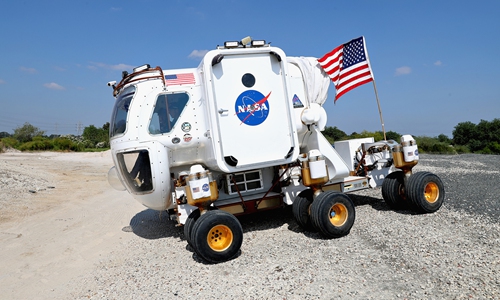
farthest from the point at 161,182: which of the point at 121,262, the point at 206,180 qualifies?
the point at 121,262

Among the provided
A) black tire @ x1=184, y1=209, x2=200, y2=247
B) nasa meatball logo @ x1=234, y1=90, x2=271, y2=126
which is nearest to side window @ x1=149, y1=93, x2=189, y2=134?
nasa meatball logo @ x1=234, y1=90, x2=271, y2=126

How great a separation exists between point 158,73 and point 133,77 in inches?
18.7

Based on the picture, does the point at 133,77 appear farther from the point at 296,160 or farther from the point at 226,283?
the point at 226,283

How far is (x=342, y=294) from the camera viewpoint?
14.0 ft

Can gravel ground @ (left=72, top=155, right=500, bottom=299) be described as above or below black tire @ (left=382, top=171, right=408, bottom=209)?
below

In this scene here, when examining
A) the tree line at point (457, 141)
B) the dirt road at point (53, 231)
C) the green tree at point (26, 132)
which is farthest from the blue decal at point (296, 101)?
the green tree at point (26, 132)

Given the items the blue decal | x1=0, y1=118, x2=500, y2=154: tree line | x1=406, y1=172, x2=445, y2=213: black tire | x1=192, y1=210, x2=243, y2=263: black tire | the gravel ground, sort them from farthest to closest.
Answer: x1=0, y1=118, x2=500, y2=154: tree line < the blue decal < x1=406, y1=172, x2=445, y2=213: black tire < x1=192, y1=210, x2=243, y2=263: black tire < the gravel ground

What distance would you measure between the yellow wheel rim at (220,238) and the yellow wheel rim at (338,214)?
5.97 feet

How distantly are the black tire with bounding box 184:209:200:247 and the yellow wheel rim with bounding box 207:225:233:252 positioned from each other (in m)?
0.32

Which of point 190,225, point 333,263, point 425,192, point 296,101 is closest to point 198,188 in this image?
point 190,225

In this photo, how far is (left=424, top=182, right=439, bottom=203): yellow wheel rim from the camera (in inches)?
295

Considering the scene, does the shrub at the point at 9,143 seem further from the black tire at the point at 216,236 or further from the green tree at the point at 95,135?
the black tire at the point at 216,236

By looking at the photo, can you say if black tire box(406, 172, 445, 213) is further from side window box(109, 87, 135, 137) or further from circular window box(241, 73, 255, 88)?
side window box(109, 87, 135, 137)

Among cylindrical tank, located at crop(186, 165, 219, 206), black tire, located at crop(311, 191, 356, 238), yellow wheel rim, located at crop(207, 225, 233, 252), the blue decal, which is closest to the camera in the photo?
yellow wheel rim, located at crop(207, 225, 233, 252)
